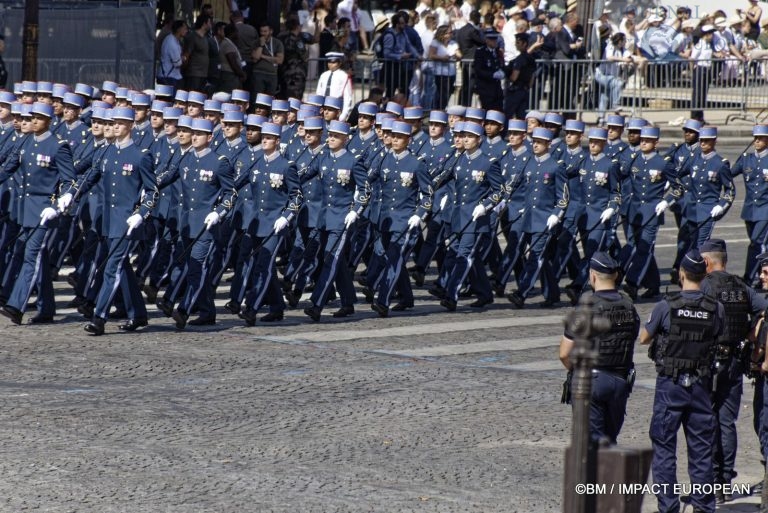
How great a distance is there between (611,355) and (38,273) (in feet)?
23.6

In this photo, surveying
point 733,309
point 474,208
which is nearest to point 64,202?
point 474,208

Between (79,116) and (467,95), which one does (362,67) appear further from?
(79,116)

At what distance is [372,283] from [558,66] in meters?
13.3

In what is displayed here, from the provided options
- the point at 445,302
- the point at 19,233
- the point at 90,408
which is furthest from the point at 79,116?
the point at 90,408

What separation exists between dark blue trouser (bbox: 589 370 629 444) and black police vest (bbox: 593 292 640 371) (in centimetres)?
7

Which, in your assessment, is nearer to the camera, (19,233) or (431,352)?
(431,352)

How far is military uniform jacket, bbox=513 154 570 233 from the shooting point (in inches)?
695

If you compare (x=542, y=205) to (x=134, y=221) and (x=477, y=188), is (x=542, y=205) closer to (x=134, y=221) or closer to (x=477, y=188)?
(x=477, y=188)

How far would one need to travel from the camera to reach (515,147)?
59.4 ft

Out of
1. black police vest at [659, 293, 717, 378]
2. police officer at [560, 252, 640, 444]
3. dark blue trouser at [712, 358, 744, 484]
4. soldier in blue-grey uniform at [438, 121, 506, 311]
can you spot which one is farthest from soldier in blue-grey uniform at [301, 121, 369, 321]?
black police vest at [659, 293, 717, 378]

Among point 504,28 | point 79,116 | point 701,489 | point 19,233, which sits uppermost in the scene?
point 504,28

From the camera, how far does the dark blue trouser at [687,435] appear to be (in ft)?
31.5

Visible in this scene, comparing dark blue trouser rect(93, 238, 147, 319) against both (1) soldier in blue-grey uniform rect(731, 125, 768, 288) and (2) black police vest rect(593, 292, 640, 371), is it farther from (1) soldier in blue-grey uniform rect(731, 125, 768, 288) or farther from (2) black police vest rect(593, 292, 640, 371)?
(1) soldier in blue-grey uniform rect(731, 125, 768, 288)

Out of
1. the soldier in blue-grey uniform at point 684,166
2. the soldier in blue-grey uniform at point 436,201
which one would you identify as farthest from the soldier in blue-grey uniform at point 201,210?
the soldier in blue-grey uniform at point 684,166
